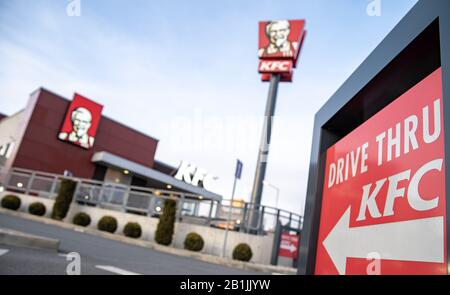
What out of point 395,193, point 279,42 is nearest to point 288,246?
point 395,193

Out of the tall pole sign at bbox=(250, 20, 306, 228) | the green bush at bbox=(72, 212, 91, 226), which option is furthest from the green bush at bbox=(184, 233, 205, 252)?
the tall pole sign at bbox=(250, 20, 306, 228)

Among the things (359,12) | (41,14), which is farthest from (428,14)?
(41,14)

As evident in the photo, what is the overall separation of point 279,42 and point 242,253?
21.7m

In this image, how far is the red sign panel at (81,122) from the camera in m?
24.6

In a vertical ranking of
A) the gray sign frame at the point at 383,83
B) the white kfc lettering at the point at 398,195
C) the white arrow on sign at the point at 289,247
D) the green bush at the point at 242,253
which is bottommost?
the green bush at the point at 242,253

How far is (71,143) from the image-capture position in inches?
983

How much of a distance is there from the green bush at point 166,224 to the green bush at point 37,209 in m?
7.41

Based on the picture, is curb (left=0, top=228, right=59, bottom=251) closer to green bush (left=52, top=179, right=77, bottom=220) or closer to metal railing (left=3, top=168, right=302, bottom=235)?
metal railing (left=3, top=168, right=302, bottom=235)

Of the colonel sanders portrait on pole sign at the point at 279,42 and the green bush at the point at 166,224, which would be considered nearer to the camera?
the green bush at the point at 166,224

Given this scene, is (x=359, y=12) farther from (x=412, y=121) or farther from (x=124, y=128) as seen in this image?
(x=124, y=128)

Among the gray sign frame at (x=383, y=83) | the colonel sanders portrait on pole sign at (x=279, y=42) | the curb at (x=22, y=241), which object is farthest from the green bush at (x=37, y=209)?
the colonel sanders portrait on pole sign at (x=279, y=42)

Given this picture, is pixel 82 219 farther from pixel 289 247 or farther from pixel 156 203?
pixel 289 247

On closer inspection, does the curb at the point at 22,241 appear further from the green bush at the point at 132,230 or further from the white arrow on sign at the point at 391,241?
the green bush at the point at 132,230
